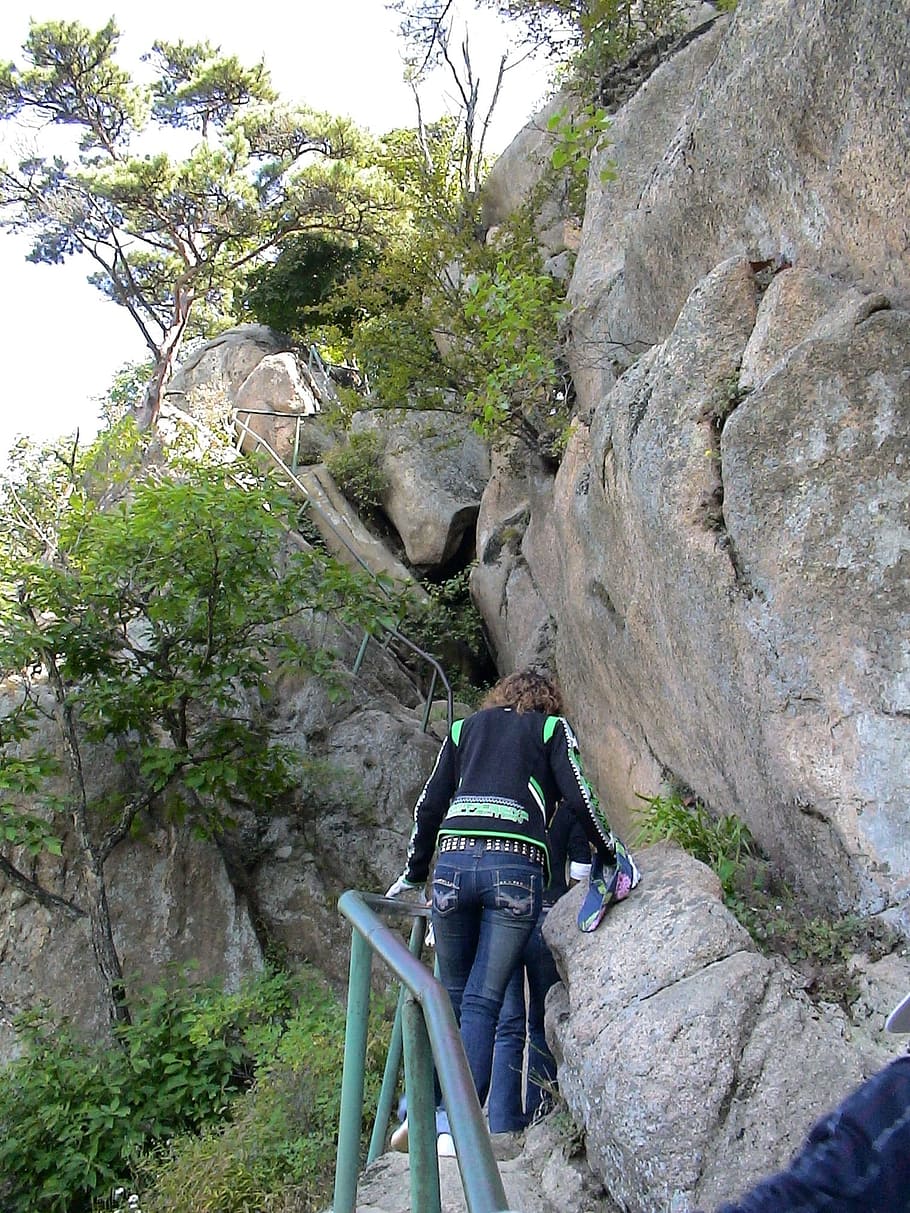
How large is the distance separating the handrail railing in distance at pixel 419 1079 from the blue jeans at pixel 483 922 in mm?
861

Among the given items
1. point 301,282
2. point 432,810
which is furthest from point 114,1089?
point 301,282

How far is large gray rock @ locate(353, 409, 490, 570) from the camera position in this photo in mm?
13703

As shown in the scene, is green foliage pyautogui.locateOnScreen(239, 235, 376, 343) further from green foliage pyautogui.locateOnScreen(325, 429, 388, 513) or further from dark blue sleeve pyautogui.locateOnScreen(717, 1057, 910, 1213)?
dark blue sleeve pyautogui.locateOnScreen(717, 1057, 910, 1213)

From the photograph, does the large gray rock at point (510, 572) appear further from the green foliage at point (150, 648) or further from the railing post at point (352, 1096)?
the railing post at point (352, 1096)

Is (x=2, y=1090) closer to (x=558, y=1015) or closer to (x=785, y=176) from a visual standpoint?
(x=558, y=1015)

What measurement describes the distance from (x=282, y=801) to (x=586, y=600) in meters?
3.38

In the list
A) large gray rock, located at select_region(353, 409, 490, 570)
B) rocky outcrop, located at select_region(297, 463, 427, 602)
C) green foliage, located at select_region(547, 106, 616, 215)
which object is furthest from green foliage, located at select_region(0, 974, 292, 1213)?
large gray rock, located at select_region(353, 409, 490, 570)

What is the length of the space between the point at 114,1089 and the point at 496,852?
3507mm

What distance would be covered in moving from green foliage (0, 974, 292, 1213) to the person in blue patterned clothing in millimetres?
2344

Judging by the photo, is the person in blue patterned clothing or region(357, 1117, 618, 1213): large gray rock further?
the person in blue patterned clothing

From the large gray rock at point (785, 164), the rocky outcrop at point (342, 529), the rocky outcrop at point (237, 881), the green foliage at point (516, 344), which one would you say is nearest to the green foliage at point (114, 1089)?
the rocky outcrop at point (237, 881)

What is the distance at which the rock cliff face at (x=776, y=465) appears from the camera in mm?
4195

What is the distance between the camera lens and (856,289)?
4801 mm

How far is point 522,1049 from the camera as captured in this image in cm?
418
